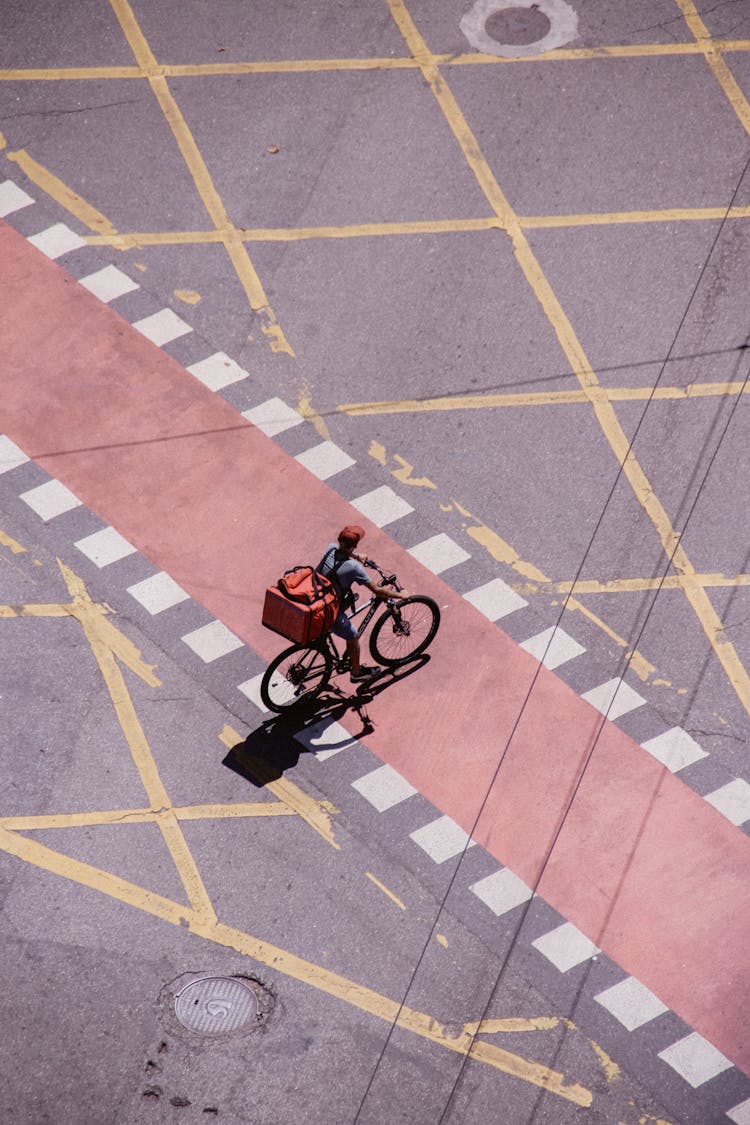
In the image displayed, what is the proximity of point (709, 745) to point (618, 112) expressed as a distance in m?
7.85

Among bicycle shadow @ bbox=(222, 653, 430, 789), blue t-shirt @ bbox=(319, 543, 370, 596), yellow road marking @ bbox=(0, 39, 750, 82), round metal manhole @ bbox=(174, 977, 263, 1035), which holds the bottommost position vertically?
round metal manhole @ bbox=(174, 977, 263, 1035)

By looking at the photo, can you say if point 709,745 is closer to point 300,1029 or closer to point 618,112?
point 300,1029

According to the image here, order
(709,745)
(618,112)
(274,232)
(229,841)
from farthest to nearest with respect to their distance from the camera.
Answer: (618,112) < (274,232) < (709,745) < (229,841)

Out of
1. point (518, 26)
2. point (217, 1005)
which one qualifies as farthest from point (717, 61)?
point (217, 1005)

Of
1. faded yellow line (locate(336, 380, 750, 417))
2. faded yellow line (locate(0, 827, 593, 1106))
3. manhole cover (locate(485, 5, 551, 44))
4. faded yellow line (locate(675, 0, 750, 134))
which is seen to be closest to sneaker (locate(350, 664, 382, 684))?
faded yellow line (locate(0, 827, 593, 1106))

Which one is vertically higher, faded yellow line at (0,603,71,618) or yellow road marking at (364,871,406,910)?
faded yellow line at (0,603,71,618)

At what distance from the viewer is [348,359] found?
1338 centimetres

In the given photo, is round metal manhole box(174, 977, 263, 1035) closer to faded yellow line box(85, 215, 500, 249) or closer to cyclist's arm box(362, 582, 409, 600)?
cyclist's arm box(362, 582, 409, 600)

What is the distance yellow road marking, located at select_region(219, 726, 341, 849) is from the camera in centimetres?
1045

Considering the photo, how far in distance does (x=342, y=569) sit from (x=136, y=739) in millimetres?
2126

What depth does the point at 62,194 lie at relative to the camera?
14.6m

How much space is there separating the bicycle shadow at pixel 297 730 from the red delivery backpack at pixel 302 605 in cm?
94

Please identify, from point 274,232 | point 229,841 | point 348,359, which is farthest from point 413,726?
point 274,232

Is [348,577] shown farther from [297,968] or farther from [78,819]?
[297,968]
